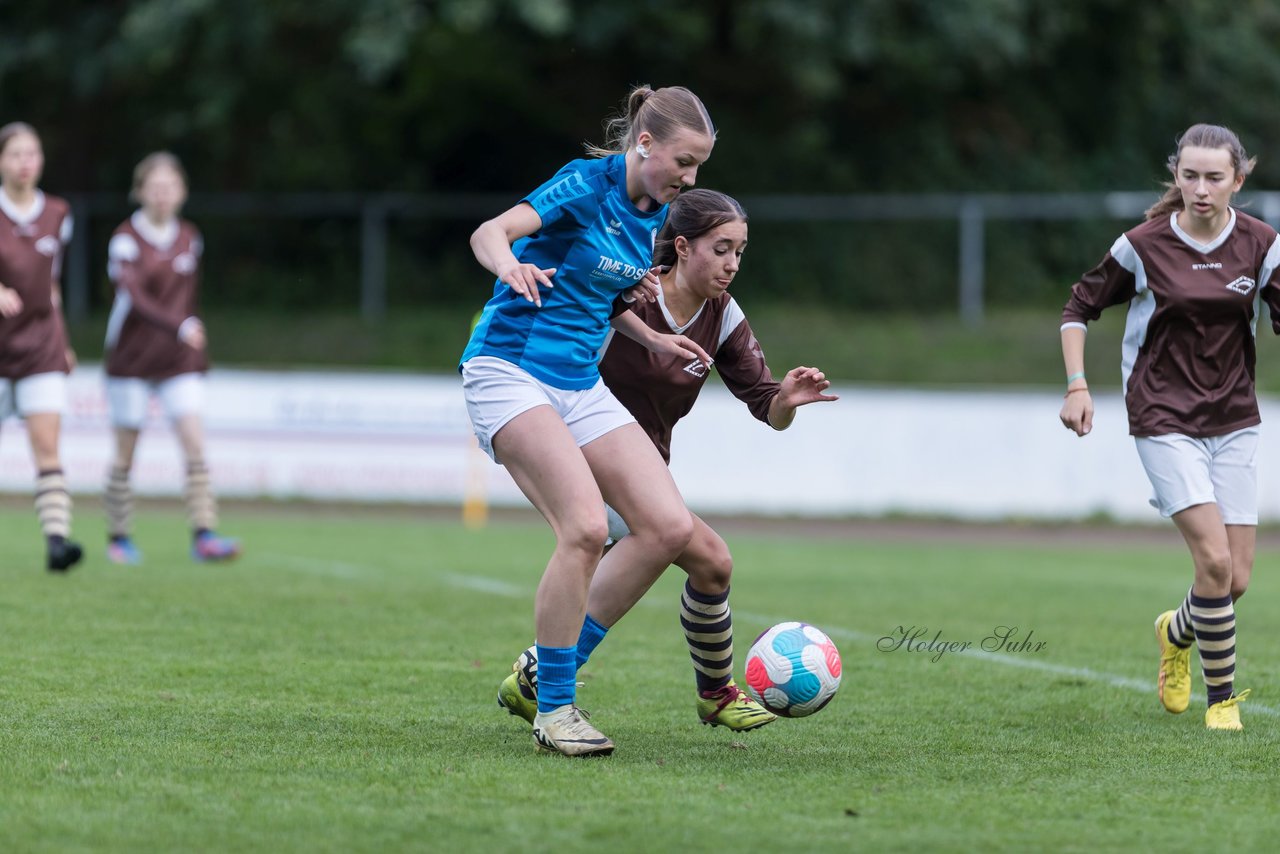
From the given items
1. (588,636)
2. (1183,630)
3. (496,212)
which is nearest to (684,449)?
(496,212)

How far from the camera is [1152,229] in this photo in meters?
6.46

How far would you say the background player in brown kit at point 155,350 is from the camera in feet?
37.4

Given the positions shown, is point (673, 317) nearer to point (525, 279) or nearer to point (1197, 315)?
point (525, 279)

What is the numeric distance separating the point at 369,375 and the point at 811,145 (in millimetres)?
9631

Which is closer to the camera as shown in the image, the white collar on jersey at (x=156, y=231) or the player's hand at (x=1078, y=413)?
the player's hand at (x=1078, y=413)

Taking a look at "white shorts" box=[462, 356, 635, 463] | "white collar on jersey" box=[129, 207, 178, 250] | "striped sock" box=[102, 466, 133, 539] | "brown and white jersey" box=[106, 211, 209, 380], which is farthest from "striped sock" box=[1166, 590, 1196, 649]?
"white collar on jersey" box=[129, 207, 178, 250]

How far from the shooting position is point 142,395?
11.5m

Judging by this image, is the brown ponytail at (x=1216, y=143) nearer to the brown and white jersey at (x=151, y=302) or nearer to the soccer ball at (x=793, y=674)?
the soccer ball at (x=793, y=674)

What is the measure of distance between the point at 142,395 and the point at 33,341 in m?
1.66

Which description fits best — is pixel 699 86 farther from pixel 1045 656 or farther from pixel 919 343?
pixel 1045 656

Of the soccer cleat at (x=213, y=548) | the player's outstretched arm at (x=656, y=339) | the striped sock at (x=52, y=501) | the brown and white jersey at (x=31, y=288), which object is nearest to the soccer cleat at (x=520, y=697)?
the player's outstretched arm at (x=656, y=339)

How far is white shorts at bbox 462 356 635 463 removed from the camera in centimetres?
544

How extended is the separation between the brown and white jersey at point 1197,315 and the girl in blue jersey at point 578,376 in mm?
1862

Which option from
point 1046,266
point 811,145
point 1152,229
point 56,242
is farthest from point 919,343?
point 1152,229
